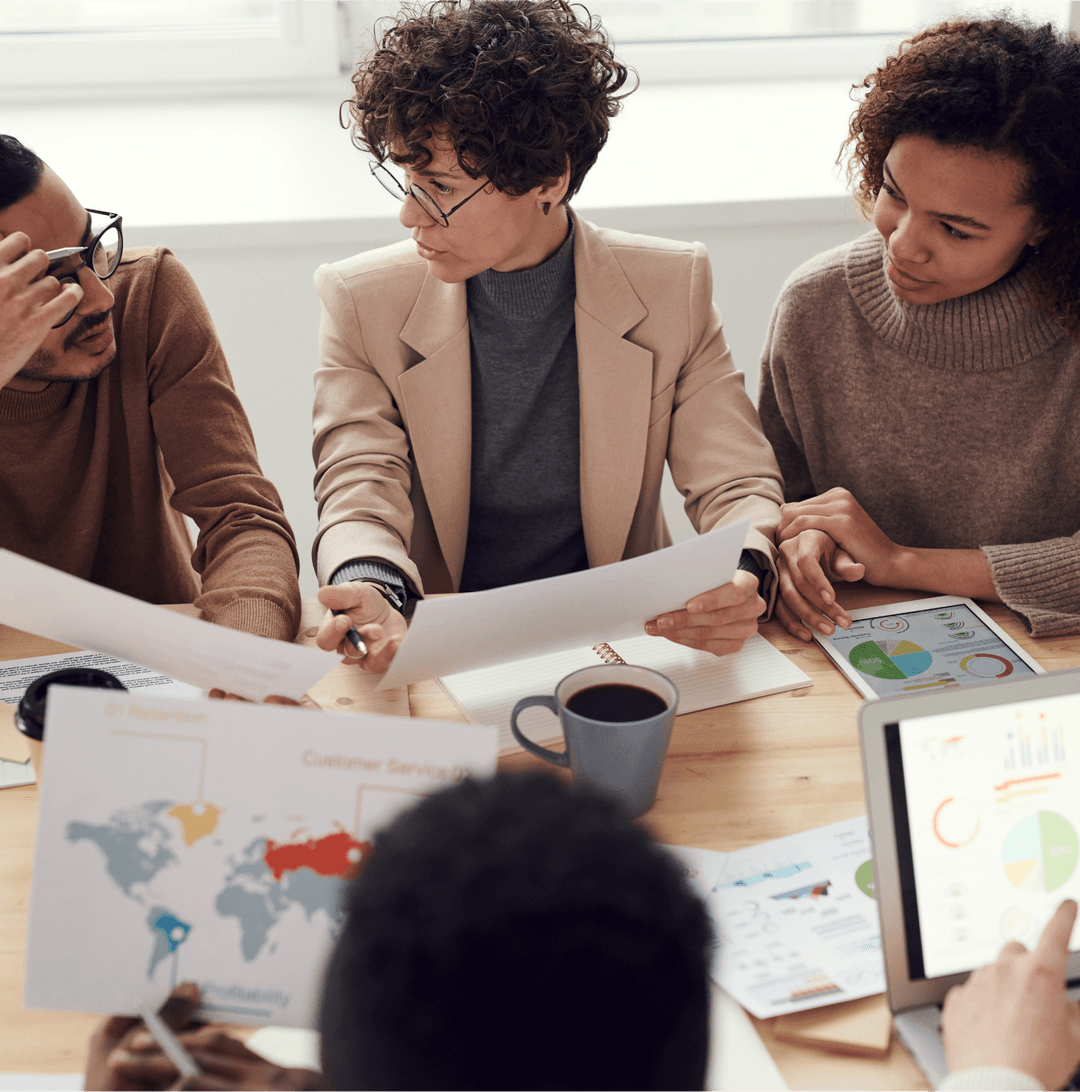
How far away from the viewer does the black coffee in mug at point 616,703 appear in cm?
88

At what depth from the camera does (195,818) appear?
66 cm

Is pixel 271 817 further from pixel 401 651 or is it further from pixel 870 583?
pixel 870 583

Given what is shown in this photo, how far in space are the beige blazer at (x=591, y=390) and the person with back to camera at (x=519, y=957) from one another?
3.13 ft

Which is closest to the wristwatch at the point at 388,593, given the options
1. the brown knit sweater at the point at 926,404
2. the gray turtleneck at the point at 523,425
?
the gray turtleneck at the point at 523,425

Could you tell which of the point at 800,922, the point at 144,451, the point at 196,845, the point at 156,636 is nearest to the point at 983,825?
the point at 800,922

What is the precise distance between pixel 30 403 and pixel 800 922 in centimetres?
111

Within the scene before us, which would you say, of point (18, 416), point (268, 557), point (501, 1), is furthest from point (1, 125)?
point (268, 557)

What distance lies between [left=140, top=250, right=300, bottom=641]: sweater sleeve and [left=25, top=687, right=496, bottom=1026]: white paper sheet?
23.5 inches

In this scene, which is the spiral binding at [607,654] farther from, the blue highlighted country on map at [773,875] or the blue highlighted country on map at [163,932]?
the blue highlighted country on map at [163,932]

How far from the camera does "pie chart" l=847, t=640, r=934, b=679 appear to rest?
3.55 ft

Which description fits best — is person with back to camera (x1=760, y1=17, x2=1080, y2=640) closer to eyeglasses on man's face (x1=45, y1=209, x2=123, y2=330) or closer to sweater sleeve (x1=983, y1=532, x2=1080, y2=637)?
sweater sleeve (x1=983, y1=532, x2=1080, y2=637)

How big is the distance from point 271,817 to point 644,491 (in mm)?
977

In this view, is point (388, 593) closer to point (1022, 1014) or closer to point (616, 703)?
point (616, 703)

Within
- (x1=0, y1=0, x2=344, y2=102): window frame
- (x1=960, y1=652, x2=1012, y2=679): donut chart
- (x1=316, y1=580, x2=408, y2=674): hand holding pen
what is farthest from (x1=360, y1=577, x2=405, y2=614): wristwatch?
(x1=0, y1=0, x2=344, y2=102): window frame
